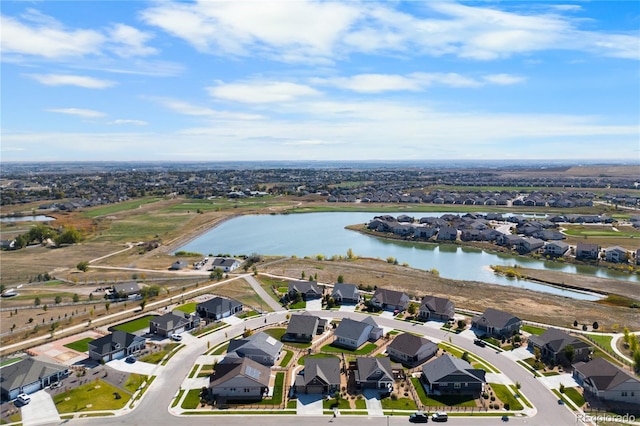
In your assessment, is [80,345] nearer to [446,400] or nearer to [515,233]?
[446,400]

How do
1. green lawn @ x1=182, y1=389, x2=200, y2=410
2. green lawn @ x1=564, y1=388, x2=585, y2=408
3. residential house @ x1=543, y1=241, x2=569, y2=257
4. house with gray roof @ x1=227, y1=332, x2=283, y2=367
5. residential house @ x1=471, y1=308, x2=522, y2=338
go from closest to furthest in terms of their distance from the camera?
green lawn @ x1=182, y1=389, x2=200, y2=410
green lawn @ x1=564, y1=388, x2=585, y2=408
house with gray roof @ x1=227, y1=332, x2=283, y2=367
residential house @ x1=471, y1=308, x2=522, y2=338
residential house @ x1=543, y1=241, x2=569, y2=257

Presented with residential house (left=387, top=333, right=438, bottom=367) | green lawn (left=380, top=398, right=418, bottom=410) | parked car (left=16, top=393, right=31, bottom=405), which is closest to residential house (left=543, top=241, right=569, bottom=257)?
residential house (left=387, top=333, right=438, bottom=367)

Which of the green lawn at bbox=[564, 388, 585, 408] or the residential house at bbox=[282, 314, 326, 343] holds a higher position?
the residential house at bbox=[282, 314, 326, 343]

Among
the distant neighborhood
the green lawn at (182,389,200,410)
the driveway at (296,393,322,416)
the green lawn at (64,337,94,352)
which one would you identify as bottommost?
the driveway at (296,393,322,416)

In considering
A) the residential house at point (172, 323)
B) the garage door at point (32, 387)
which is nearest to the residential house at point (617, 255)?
the residential house at point (172, 323)

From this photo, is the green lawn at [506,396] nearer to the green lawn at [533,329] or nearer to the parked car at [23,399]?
the green lawn at [533,329]

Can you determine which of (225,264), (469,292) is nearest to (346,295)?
(469,292)

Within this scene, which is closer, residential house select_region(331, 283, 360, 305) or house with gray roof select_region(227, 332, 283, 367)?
house with gray roof select_region(227, 332, 283, 367)

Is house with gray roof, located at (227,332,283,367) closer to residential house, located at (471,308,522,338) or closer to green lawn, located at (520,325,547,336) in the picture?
residential house, located at (471,308,522,338)
